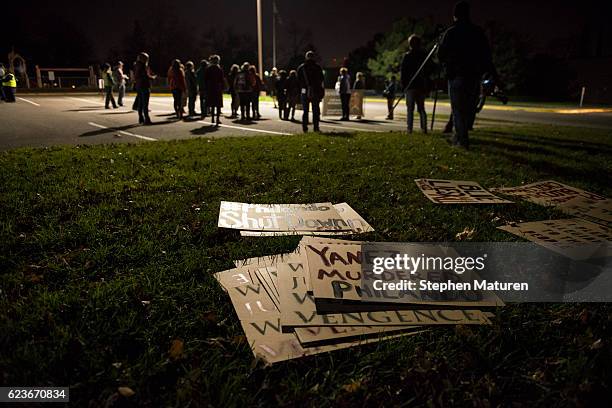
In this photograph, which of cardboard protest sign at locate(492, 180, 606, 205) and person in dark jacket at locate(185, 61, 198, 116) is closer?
cardboard protest sign at locate(492, 180, 606, 205)

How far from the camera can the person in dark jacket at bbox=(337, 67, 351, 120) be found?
13.5m

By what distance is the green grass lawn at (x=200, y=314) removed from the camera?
1.74 meters

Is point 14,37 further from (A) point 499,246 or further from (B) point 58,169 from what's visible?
(A) point 499,246

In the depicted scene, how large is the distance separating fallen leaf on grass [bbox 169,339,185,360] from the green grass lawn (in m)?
0.03

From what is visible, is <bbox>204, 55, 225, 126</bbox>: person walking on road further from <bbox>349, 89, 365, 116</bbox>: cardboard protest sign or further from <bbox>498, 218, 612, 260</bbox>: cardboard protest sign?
<bbox>498, 218, 612, 260</bbox>: cardboard protest sign

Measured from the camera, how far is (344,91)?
13625mm

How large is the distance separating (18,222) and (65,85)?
38.9 metres

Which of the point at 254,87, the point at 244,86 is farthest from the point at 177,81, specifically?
the point at 254,87

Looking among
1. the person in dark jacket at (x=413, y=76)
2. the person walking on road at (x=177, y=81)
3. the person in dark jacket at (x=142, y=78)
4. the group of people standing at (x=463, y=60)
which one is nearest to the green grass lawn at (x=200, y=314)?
the group of people standing at (x=463, y=60)

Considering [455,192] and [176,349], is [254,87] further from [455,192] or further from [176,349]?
[176,349]

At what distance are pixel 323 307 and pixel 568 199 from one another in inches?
136

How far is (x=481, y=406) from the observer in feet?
5.50

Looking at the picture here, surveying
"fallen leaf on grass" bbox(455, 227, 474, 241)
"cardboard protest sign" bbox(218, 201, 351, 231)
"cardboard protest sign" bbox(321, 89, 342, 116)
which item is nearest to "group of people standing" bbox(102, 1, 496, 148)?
"cardboard protest sign" bbox(321, 89, 342, 116)

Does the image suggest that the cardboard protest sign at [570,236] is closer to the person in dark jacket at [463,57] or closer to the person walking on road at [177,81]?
the person in dark jacket at [463,57]
